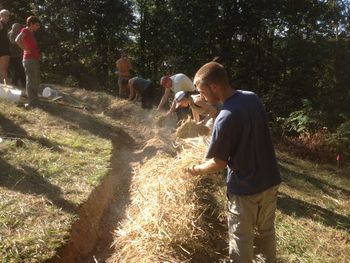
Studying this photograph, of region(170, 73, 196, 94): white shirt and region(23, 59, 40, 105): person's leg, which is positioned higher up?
region(170, 73, 196, 94): white shirt

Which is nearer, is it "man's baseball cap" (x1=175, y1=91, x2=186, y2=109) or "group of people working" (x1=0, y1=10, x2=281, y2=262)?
"group of people working" (x1=0, y1=10, x2=281, y2=262)

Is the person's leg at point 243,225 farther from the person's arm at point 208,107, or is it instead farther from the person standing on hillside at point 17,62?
the person standing on hillside at point 17,62

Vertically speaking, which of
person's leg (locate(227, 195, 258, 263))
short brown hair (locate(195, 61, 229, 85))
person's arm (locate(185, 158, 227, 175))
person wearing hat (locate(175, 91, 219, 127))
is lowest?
person's leg (locate(227, 195, 258, 263))

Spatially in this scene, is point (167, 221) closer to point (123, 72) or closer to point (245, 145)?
point (245, 145)

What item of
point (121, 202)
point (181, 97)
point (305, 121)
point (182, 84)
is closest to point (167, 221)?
point (121, 202)

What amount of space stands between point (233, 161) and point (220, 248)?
1.27 metres

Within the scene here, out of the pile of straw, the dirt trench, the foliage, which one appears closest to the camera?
the dirt trench

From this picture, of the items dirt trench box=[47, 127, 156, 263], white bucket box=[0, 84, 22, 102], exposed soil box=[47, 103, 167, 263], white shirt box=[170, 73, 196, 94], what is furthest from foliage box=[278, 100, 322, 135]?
white bucket box=[0, 84, 22, 102]

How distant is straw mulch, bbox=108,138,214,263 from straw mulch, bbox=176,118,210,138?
983 millimetres

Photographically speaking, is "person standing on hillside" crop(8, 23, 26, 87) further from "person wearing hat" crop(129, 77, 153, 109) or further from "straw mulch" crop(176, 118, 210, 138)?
"straw mulch" crop(176, 118, 210, 138)

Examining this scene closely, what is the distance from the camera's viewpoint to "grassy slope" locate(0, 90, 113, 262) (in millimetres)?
4211

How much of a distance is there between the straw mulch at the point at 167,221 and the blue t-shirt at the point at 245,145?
2.89 ft

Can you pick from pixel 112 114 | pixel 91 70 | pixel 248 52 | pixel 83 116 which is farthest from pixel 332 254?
pixel 91 70

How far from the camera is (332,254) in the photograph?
4906mm
